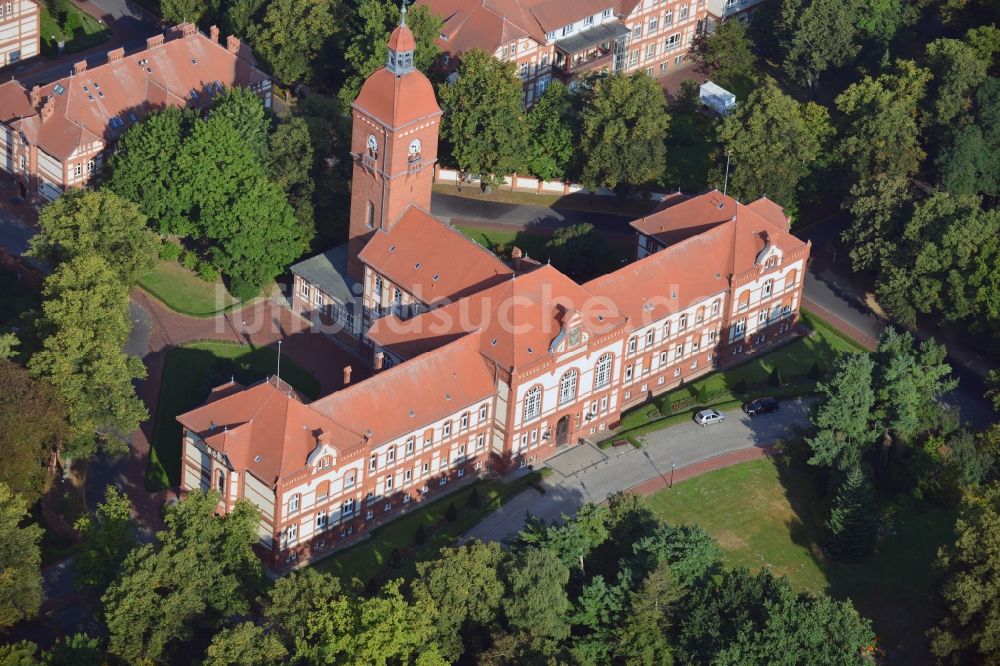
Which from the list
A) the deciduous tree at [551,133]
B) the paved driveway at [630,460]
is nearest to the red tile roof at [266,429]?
the paved driveway at [630,460]

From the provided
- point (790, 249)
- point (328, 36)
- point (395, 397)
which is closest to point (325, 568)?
point (395, 397)

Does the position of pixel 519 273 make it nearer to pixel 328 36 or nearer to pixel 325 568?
pixel 325 568

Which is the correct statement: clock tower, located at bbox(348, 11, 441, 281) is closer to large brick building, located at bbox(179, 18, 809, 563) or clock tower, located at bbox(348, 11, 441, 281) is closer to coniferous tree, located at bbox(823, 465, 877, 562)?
large brick building, located at bbox(179, 18, 809, 563)

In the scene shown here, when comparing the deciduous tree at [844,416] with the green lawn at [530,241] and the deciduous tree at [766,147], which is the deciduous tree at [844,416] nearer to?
the green lawn at [530,241]

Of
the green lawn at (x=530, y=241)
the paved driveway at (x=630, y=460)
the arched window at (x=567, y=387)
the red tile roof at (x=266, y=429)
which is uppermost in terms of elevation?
A: the red tile roof at (x=266, y=429)

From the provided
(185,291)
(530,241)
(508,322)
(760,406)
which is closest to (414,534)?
(508,322)

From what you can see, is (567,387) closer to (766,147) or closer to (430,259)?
(430,259)
